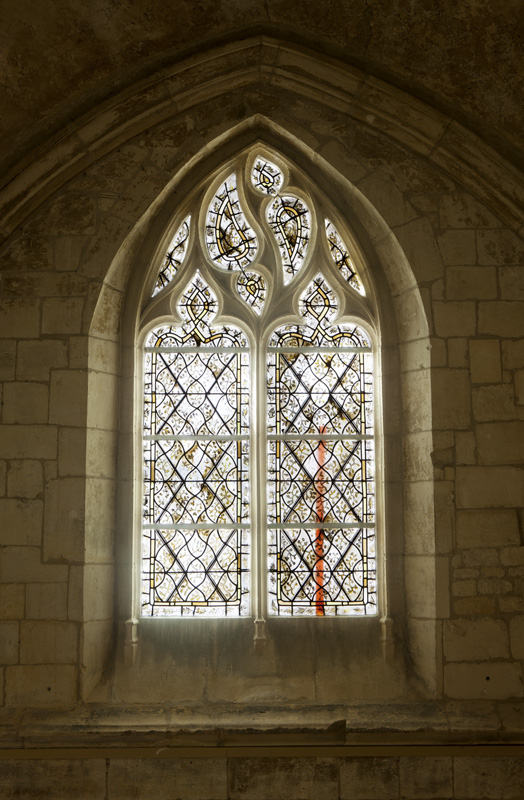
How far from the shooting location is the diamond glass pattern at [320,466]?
176 inches

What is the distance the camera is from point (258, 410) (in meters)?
4.59

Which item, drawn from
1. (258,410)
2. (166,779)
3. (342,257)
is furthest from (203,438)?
(166,779)

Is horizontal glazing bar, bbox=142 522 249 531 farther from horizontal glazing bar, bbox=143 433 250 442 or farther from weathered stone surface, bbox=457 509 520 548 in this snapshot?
weathered stone surface, bbox=457 509 520 548

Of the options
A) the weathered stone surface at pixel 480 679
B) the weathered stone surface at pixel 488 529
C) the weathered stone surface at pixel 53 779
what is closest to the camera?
the weathered stone surface at pixel 53 779

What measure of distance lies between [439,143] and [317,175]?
71cm

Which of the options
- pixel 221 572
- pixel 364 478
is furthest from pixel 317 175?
pixel 221 572

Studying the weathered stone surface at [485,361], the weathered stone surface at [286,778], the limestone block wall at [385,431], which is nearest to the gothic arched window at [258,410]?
the limestone block wall at [385,431]

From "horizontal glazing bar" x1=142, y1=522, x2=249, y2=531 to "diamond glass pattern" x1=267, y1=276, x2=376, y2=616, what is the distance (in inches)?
7.0

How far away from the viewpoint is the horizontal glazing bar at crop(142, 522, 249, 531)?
450 centimetres

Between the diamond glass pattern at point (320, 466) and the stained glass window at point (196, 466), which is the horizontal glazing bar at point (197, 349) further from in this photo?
the diamond glass pattern at point (320, 466)

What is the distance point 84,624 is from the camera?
4129 millimetres

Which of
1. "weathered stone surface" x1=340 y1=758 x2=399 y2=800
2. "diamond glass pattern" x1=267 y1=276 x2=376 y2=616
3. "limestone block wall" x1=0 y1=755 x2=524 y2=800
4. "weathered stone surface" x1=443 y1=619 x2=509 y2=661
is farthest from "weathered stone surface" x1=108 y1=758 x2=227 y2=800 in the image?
"weathered stone surface" x1=443 y1=619 x2=509 y2=661

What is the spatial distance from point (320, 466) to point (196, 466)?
0.69 meters

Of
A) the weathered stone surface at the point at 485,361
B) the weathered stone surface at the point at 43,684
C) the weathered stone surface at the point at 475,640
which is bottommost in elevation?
the weathered stone surface at the point at 43,684
